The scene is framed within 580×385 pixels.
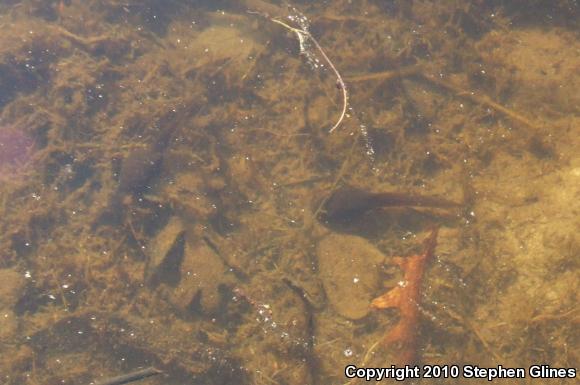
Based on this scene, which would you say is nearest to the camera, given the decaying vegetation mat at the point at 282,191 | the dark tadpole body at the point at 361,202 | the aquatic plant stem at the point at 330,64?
the decaying vegetation mat at the point at 282,191

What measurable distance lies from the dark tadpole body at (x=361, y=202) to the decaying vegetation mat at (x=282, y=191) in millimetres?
76

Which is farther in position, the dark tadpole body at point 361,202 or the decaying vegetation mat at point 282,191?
the dark tadpole body at point 361,202

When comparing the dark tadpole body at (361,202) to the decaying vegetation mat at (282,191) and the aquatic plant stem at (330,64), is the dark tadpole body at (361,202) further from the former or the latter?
the aquatic plant stem at (330,64)

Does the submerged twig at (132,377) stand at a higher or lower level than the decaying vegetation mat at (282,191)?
lower

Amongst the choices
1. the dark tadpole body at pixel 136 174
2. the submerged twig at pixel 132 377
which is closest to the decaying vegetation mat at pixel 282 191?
the dark tadpole body at pixel 136 174

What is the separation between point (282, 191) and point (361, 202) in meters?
0.86

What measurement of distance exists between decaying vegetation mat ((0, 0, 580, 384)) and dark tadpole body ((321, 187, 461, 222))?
0.25 ft

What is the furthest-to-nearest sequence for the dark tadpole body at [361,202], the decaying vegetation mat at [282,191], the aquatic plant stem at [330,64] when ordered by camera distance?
the aquatic plant stem at [330,64] → the dark tadpole body at [361,202] → the decaying vegetation mat at [282,191]

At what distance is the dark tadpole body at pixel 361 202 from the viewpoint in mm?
4109

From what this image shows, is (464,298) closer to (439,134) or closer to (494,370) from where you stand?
(494,370)

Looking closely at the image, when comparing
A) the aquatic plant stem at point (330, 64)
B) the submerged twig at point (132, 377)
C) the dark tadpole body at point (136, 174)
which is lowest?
the submerged twig at point (132, 377)

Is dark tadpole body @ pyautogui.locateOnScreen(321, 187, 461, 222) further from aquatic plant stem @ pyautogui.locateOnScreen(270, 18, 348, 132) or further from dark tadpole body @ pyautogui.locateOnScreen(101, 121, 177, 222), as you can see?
dark tadpole body @ pyautogui.locateOnScreen(101, 121, 177, 222)

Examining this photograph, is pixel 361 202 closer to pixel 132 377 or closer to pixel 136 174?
pixel 136 174

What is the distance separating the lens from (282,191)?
180 inches
